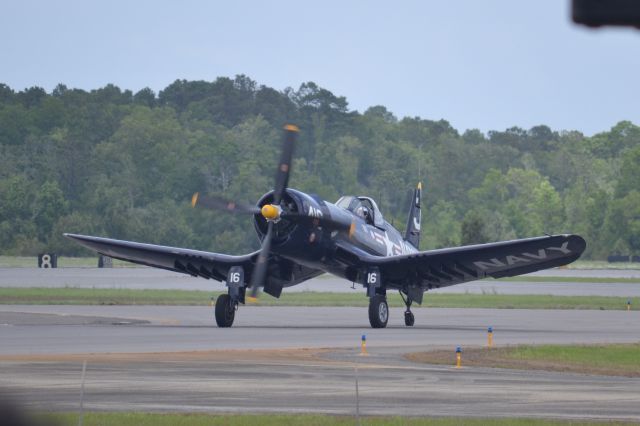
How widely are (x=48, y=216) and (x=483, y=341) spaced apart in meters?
76.7

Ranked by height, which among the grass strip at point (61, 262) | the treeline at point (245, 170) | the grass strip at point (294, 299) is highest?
the treeline at point (245, 170)

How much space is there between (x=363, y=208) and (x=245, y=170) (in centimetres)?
7307

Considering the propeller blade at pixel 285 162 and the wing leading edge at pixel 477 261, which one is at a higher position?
the propeller blade at pixel 285 162

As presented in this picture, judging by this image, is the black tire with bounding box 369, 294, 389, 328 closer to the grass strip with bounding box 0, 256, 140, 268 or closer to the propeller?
the propeller

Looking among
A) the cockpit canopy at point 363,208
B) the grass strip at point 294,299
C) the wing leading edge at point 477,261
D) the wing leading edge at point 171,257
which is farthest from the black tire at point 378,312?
the grass strip at point 294,299

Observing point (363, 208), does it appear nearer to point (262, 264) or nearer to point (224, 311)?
point (224, 311)

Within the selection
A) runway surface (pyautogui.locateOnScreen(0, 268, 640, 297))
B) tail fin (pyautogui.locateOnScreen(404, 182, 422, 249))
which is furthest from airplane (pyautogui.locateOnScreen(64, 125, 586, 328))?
runway surface (pyautogui.locateOnScreen(0, 268, 640, 297))

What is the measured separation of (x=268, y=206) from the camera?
92.6ft

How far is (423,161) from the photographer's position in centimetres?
14488

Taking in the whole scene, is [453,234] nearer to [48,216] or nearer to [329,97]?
[48,216]

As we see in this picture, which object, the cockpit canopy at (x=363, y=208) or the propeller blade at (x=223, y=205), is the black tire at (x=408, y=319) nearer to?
the cockpit canopy at (x=363, y=208)

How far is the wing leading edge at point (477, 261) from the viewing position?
2977 cm

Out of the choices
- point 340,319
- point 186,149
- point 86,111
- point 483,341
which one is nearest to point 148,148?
point 186,149

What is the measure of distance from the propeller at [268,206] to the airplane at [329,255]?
25 millimetres
